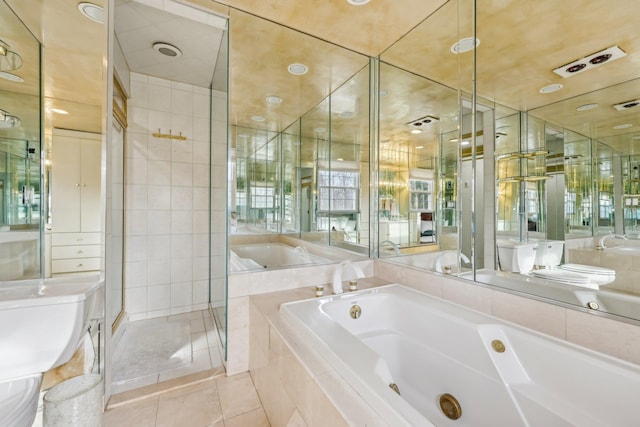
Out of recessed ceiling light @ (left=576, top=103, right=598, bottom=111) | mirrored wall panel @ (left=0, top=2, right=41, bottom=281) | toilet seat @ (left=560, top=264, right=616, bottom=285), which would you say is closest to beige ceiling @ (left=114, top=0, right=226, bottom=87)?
mirrored wall panel @ (left=0, top=2, right=41, bottom=281)

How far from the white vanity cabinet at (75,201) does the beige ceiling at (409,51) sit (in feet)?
0.38

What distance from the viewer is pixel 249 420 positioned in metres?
1.49

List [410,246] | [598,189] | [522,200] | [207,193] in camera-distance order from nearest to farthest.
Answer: [598,189]
[522,200]
[410,246]
[207,193]

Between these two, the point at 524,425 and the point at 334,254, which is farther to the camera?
the point at 334,254

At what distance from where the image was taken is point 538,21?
1489 millimetres

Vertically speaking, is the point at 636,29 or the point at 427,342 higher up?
the point at 636,29

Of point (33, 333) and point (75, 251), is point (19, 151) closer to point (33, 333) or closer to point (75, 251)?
point (75, 251)

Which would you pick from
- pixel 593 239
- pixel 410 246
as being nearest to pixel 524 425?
pixel 593 239

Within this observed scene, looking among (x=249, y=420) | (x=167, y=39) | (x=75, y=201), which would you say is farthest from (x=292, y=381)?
(x=167, y=39)

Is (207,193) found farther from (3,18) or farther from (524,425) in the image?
(524,425)

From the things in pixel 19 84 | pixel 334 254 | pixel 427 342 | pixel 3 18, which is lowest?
pixel 427 342

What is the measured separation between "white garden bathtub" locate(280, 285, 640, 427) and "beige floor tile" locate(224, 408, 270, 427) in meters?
0.61

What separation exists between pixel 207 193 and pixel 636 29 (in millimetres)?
3350

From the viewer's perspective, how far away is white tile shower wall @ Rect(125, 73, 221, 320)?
2773 millimetres
